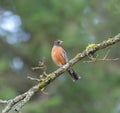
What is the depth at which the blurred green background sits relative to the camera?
63.3 feet

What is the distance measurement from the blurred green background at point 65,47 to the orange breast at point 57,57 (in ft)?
28.8

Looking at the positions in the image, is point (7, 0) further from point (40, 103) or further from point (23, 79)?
point (40, 103)

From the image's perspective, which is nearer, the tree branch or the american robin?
the tree branch

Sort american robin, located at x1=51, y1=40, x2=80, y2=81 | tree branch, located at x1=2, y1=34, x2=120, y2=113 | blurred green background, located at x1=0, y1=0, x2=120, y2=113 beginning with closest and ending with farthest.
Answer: tree branch, located at x1=2, y1=34, x2=120, y2=113, american robin, located at x1=51, y1=40, x2=80, y2=81, blurred green background, located at x1=0, y1=0, x2=120, y2=113

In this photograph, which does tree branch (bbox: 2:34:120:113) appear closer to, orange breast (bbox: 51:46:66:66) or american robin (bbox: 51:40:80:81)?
american robin (bbox: 51:40:80:81)

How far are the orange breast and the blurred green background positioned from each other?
8786mm

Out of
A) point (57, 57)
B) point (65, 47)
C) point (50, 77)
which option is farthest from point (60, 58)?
point (65, 47)

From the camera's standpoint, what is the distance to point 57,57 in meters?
9.53

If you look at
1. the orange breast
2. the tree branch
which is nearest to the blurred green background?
the orange breast

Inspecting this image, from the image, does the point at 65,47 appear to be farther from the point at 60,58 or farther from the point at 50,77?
the point at 50,77

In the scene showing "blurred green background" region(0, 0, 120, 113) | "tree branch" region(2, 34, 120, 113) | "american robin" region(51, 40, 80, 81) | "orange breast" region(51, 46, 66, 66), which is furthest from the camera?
"blurred green background" region(0, 0, 120, 113)

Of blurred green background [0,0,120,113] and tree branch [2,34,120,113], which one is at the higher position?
blurred green background [0,0,120,113]

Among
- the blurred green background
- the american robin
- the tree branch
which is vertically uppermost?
the blurred green background

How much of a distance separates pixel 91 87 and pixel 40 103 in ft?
7.22
